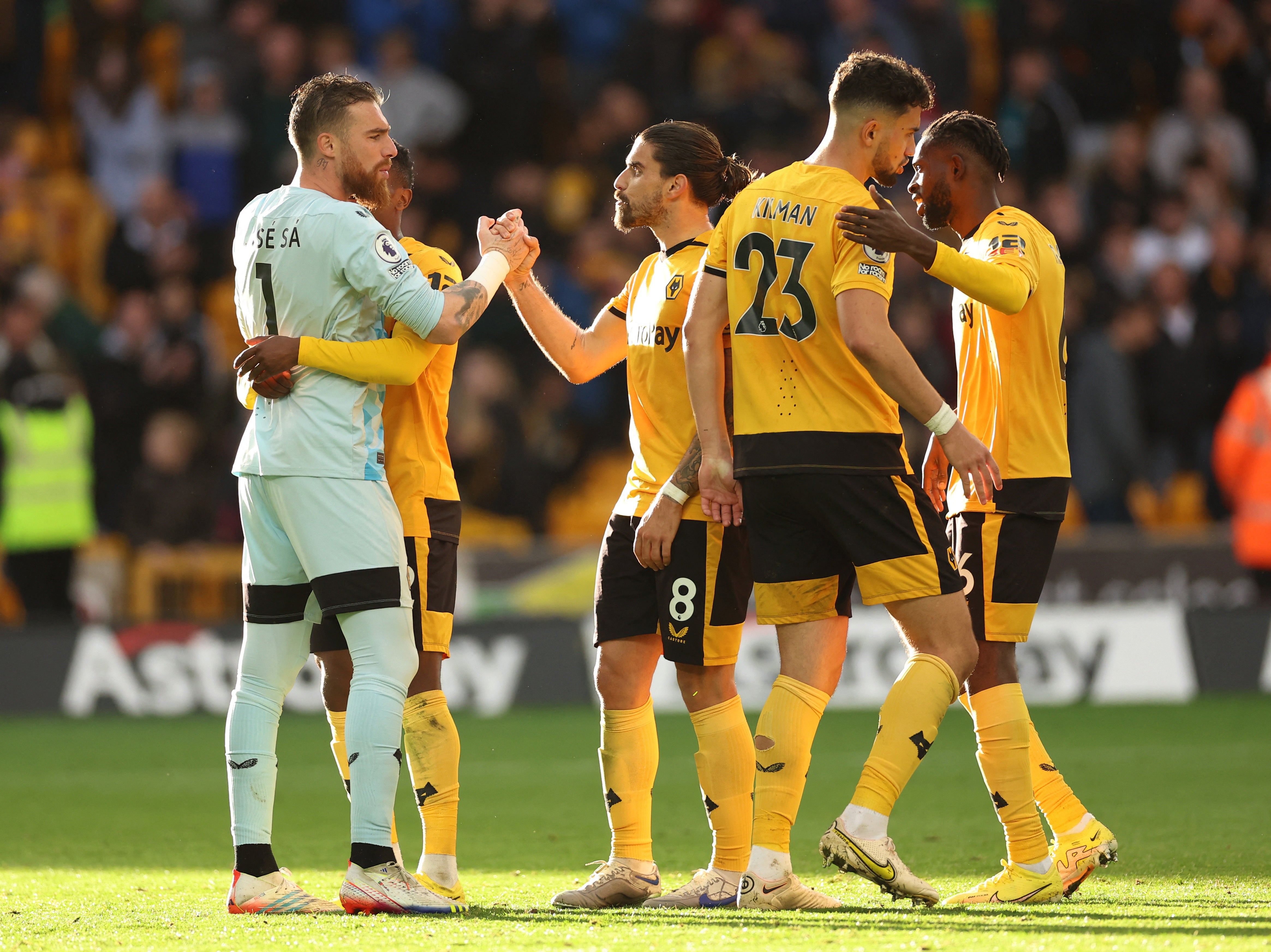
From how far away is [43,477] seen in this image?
12.4m

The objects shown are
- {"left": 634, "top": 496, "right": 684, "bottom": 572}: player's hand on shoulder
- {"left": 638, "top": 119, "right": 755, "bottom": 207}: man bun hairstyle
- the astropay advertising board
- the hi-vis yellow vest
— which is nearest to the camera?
{"left": 634, "top": 496, "right": 684, "bottom": 572}: player's hand on shoulder

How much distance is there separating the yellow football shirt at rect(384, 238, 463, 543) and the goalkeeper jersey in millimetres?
297

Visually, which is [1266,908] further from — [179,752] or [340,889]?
[179,752]

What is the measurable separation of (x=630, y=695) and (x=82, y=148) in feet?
41.9

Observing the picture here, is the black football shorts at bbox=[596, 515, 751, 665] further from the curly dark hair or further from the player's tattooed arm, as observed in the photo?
the curly dark hair

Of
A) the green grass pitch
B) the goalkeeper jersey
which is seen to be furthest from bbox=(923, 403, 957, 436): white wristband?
the goalkeeper jersey

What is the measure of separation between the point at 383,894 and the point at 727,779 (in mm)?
1068

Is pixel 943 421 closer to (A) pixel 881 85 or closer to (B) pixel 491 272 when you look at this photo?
(A) pixel 881 85

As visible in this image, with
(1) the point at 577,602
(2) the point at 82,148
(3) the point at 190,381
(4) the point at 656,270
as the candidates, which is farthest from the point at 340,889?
(2) the point at 82,148

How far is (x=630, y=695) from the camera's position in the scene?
5.05m

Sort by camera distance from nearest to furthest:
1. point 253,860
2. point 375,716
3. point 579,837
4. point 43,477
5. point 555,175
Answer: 1. point 375,716
2. point 253,860
3. point 579,837
4. point 43,477
5. point 555,175

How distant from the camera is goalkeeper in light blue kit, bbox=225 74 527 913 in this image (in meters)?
4.60

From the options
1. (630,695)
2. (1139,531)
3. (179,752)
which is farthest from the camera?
(1139,531)

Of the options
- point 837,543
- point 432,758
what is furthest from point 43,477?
point 837,543
